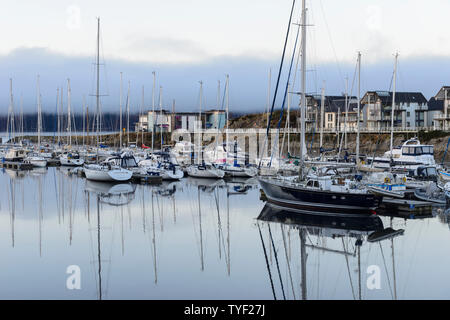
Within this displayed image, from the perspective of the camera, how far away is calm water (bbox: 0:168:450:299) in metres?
17.0

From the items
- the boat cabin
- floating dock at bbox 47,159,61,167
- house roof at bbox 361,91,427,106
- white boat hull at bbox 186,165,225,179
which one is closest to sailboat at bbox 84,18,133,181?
white boat hull at bbox 186,165,225,179

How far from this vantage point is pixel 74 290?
16875mm

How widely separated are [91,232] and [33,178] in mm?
29131

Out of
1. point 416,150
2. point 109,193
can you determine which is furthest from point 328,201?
point 416,150

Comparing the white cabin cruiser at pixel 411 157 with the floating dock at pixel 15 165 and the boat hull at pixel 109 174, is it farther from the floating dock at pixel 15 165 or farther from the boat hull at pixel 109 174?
the floating dock at pixel 15 165

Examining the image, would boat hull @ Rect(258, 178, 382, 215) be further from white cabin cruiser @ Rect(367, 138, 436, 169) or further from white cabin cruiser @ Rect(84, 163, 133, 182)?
white cabin cruiser @ Rect(367, 138, 436, 169)

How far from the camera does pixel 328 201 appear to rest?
29.0m

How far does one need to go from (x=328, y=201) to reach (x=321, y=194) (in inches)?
21.6

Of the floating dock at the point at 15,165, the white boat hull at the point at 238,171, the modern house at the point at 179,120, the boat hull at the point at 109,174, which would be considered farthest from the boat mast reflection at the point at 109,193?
the modern house at the point at 179,120

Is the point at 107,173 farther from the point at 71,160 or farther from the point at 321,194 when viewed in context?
the point at 71,160

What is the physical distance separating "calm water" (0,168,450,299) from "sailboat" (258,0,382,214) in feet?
3.28

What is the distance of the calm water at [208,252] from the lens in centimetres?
1705
